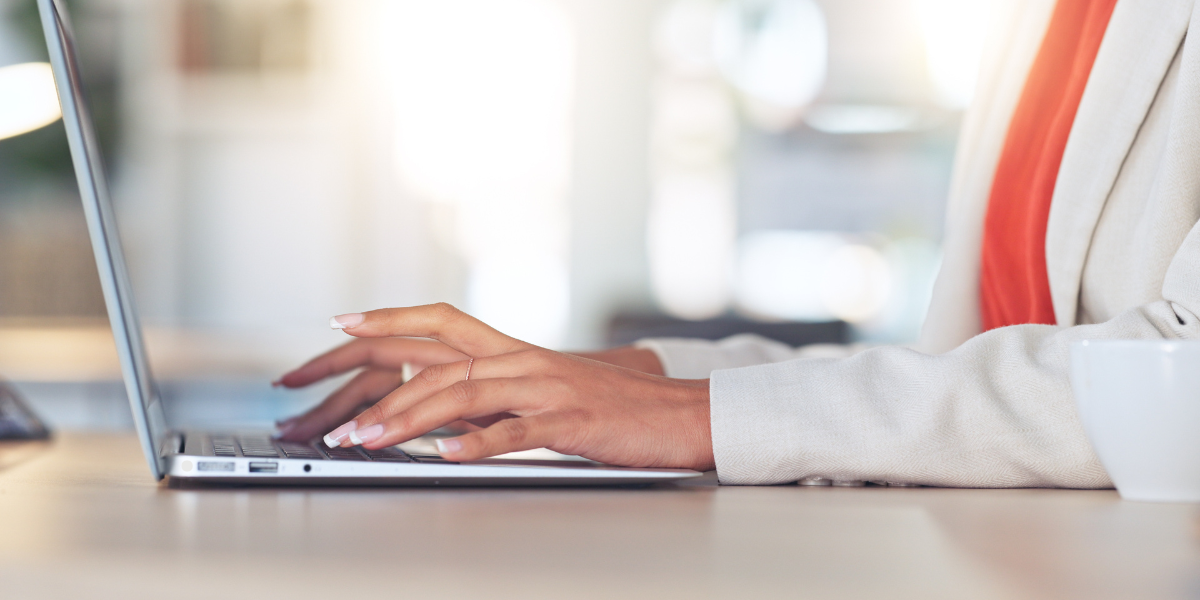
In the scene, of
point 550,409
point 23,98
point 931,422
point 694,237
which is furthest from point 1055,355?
point 694,237

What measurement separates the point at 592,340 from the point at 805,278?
86 cm

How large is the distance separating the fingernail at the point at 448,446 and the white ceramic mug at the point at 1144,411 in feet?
1.09

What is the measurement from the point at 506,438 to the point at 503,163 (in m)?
3.10

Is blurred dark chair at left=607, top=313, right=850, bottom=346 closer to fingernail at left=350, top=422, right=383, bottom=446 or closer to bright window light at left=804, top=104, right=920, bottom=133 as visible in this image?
bright window light at left=804, top=104, right=920, bottom=133

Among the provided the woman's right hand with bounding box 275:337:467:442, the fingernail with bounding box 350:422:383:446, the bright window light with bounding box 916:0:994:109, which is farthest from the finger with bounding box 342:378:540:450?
the bright window light with bounding box 916:0:994:109

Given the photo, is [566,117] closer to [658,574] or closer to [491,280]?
[491,280]

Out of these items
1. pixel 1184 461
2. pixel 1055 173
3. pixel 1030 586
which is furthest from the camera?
pixel 1055 173

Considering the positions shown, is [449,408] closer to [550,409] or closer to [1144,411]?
[550,409]

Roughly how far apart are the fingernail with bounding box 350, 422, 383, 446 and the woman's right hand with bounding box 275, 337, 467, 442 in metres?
0.30

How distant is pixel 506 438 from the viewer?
0.53 meters

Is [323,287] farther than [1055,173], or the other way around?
[323,287]

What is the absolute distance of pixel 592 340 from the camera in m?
3.65

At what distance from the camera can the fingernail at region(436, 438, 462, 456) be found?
19.9 inches

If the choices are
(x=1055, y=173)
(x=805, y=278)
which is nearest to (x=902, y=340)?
(x=805, y=278)
